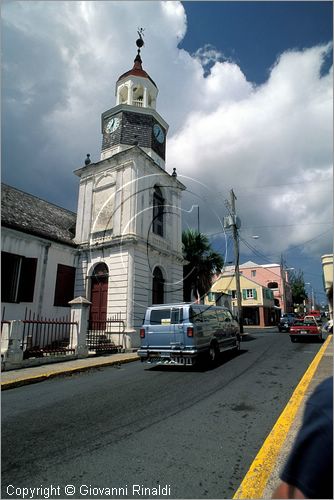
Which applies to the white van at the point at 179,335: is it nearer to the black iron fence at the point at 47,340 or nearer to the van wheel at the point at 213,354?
the van wheel at the point at 213,354

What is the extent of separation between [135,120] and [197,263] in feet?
36.0

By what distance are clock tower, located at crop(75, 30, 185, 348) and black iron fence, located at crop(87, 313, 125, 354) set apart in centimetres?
8

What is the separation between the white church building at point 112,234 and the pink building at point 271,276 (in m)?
34.9

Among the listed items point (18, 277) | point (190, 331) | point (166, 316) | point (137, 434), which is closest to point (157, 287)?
point (18, 277)

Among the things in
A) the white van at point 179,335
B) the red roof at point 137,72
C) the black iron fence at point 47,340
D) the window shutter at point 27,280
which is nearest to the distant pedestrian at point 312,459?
the white van at point 179,335

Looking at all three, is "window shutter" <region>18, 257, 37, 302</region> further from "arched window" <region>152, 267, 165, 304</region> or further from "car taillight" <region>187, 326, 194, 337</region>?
"car taillight" <region>187, 326, 194, 337</region>

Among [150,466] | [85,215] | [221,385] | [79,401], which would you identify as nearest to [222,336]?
[221,385]

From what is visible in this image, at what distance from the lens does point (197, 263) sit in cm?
2247

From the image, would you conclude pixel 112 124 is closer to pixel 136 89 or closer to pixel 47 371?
pixel 136 89

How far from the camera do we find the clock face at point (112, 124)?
1866cm

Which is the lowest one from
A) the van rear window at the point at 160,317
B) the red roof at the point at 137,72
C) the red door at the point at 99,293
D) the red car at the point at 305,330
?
the red car at the point at 305,330

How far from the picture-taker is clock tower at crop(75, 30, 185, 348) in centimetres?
1489

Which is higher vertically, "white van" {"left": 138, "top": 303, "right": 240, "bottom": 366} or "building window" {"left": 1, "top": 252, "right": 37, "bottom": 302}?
"building window" {"left": 1, "top": 252, "right": 37, "bottom": 302}

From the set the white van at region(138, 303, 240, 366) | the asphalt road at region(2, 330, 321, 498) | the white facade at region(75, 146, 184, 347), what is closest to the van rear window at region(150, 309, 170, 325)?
the white van at region(138, 303, 240, 366)
